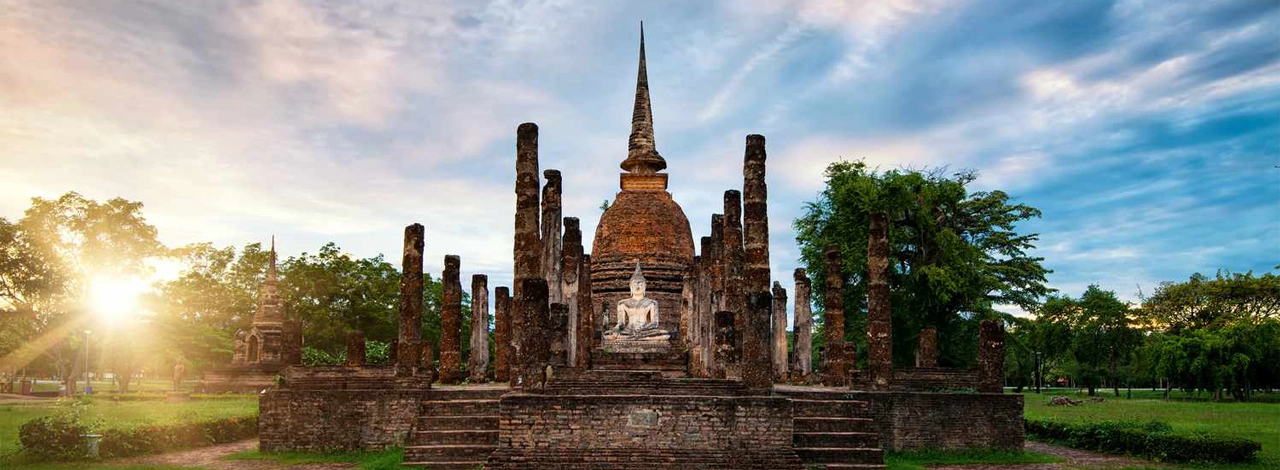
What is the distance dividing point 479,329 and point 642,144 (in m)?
15.3

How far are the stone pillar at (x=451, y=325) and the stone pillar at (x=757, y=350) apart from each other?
8.86 m

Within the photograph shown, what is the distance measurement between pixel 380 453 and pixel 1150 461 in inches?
567

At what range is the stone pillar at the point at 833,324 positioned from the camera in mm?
23109

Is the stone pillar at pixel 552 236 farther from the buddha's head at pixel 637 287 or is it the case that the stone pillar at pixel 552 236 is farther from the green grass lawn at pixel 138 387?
the green grass lawn at pixel 138 387

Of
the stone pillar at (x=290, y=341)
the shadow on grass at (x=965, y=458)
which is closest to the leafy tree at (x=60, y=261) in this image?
the stone pillar at (x=290, y=341)

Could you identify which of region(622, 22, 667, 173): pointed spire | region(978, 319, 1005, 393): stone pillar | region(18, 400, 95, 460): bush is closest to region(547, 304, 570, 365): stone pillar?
region(18, 400, 95, 460): bush

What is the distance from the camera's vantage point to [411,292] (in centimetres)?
2053

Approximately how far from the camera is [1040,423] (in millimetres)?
21797

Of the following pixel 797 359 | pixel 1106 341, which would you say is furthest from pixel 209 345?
pixel 1106 341

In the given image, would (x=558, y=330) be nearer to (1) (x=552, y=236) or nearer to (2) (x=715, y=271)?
(1) (x=552, y=236)

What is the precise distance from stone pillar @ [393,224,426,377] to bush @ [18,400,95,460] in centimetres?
619

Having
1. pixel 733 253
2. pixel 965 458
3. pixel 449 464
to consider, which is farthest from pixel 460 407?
pixel 965 458

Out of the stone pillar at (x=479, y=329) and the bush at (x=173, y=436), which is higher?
the stone pillar at (x=479, y=329)

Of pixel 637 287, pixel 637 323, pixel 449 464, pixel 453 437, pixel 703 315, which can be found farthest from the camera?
pixel 637 287
